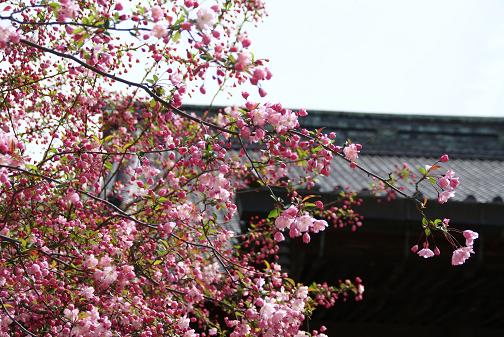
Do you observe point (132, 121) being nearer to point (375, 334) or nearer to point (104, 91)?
point (104, 91)

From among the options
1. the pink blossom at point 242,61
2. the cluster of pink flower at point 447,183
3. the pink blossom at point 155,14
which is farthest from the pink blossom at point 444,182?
the pink blossom at point 155,14

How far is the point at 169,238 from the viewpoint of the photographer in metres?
5.00

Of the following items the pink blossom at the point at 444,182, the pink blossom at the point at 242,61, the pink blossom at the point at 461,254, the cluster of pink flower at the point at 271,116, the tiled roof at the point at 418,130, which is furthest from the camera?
the tiled roof at the point at 418,130

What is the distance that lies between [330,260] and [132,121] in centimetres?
195

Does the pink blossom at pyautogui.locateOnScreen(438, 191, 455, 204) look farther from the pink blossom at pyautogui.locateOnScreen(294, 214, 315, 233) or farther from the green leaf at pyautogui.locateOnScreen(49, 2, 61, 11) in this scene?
the green leaf at pyautogui.locateOnScreen(49, 2, 61, 11)

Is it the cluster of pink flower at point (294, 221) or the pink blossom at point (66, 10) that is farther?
the cluster of pink flower at point (294, 221)

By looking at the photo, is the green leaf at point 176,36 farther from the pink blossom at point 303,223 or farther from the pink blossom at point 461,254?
the pink blossom at point 461,254

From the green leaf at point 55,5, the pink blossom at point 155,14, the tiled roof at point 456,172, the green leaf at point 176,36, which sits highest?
the tiled roof at point 456,172

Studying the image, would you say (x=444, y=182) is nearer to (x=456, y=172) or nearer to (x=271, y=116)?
(x=271, y=116)

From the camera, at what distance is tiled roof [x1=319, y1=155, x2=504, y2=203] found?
7557 mm

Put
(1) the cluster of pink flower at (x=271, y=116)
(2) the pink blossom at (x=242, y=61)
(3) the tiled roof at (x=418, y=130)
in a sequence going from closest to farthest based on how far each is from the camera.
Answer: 1. (2) the pink blossom at (x=242, y=61)
2. (1) the cluster of pink flower at (x=271, y=116)
3. (3) the tiled roof at (x=418, y=130)

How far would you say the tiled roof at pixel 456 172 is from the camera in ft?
24.8

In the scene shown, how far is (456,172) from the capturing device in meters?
9.76

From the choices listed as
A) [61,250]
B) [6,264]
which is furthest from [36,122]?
[6,264]
